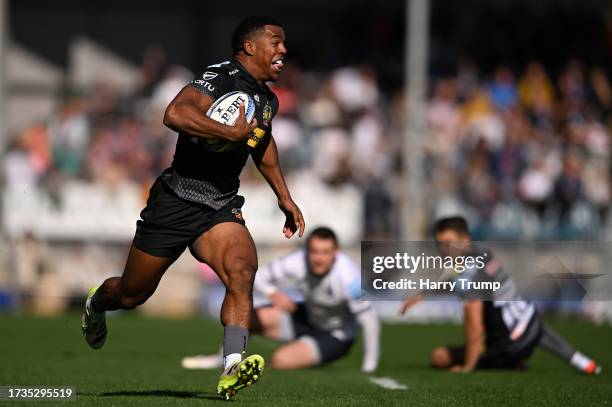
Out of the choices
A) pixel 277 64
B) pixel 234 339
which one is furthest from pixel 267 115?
pixel 234 339

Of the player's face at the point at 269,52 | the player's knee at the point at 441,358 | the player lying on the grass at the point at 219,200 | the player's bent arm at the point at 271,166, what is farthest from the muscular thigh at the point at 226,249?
the player's knee at the point at 441,358

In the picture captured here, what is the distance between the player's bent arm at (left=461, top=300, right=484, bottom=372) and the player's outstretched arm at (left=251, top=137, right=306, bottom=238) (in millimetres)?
3196

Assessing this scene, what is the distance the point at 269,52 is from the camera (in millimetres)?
7918

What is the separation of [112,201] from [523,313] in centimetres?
960

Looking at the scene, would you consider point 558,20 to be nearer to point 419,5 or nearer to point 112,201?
point 419,5

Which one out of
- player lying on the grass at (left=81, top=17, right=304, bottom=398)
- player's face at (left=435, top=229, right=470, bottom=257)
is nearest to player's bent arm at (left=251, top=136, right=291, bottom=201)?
player lying on the grass at (left=81, top=17, right=304, bottom=398)

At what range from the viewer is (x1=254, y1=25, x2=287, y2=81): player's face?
26.0 feet

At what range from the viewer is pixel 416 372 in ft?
37.0

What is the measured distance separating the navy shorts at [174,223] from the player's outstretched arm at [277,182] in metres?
0.47

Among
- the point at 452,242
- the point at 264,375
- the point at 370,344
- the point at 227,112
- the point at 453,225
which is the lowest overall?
the point at 264,375

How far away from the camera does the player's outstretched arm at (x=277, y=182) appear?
27.2 feet

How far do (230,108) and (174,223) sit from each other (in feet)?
2.78

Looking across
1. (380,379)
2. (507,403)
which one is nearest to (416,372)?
(380,379)

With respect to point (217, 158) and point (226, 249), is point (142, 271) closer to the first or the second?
point (226, 249)
